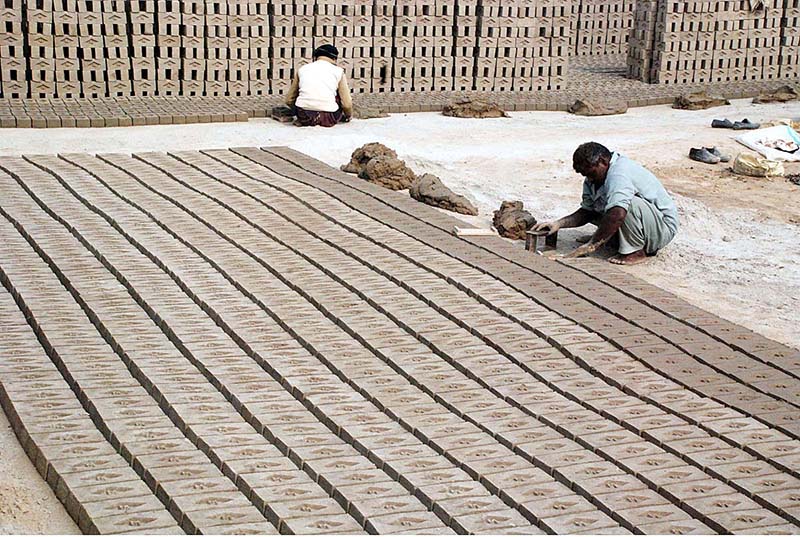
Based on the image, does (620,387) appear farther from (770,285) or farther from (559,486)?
(770,285)

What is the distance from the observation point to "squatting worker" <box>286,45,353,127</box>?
1199 cm

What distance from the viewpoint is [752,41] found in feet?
51.2

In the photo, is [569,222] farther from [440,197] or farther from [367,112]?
[367,112]

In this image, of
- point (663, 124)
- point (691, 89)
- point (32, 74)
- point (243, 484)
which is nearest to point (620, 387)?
point (243, 484)

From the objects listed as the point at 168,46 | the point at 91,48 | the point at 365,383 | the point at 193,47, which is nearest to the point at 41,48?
the point at 91,48

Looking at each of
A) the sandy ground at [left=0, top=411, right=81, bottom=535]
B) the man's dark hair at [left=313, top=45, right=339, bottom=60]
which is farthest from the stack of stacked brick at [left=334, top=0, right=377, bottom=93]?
the sandy ground at [left=0, top=411, right=81, bottom=535]

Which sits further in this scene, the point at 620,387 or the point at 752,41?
the point at 752,41

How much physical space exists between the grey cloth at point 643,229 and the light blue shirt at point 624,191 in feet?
0.17

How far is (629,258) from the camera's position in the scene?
24.8 feet

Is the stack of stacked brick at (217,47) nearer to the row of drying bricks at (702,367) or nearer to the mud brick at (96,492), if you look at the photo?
the row of drying bricks at (702,367)

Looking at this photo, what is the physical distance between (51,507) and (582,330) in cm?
287

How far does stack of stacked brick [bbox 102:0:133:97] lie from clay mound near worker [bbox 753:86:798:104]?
7632mm

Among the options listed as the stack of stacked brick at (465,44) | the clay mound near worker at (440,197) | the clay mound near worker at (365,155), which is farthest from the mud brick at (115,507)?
the stack of stacked brick at (465,44)

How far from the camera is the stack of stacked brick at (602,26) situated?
17234 millimetres
